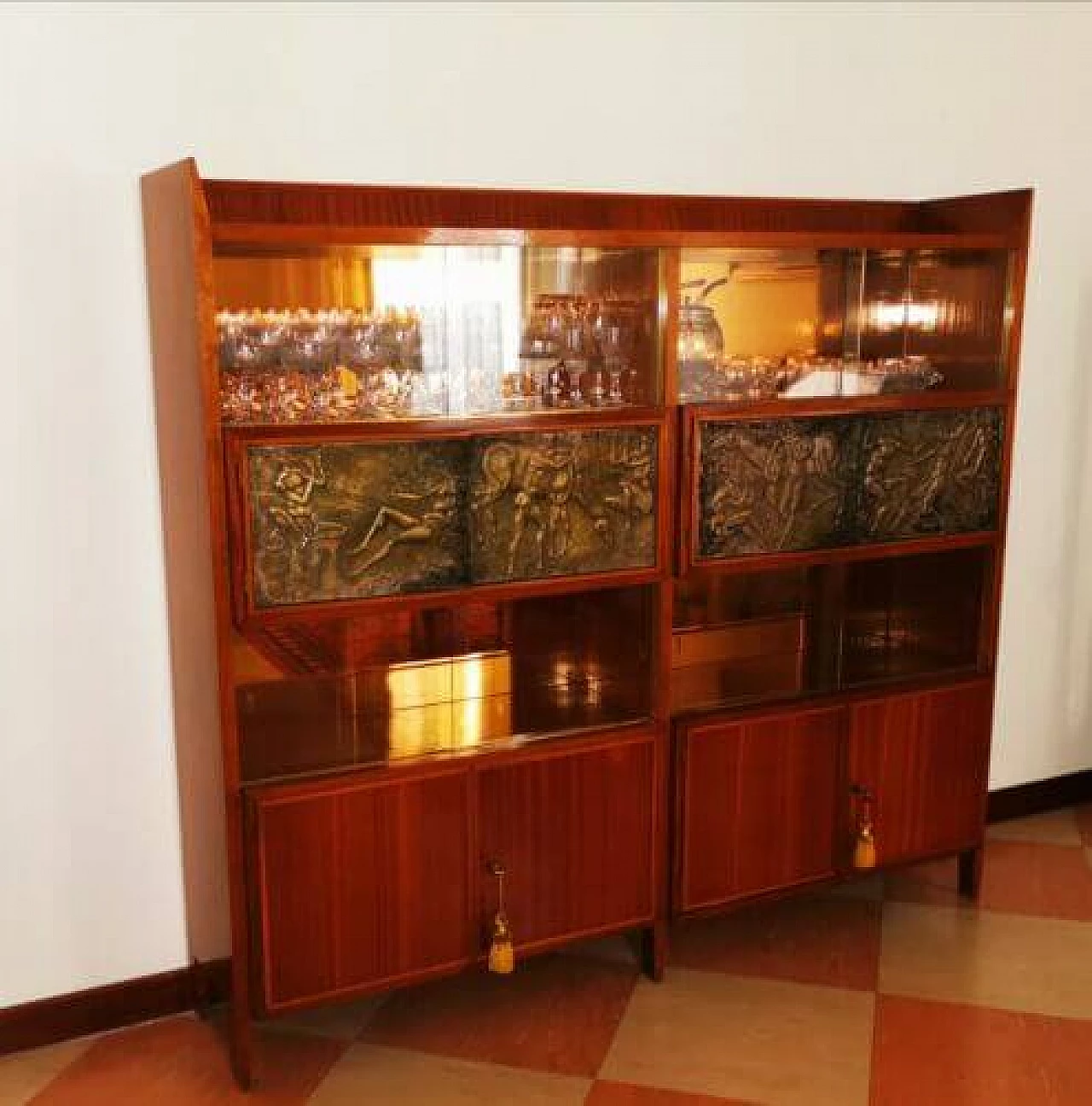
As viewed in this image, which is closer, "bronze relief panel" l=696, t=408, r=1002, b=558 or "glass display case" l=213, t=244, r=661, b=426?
"glass display case" l=213, t=244, r=661, b=426

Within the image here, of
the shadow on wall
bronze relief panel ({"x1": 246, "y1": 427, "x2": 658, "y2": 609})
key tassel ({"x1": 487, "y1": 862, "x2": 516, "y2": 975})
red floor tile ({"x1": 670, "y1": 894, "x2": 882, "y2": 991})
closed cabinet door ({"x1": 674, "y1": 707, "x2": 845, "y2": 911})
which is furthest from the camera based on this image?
the shadow on wall

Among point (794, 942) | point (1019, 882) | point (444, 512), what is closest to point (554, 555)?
point (444, 512)

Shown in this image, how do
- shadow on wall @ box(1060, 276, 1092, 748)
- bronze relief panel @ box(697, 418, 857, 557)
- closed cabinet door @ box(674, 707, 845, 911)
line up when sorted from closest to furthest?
bronze relief panel @ box(697, 418, 857, 557)
closed cabinet door @ box(674, 707, 845, 911)
shadow on wall @ box(1060, 276, 1092, 748)

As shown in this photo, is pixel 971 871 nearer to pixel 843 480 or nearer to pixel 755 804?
pixel 755 804

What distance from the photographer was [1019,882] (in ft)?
11.5

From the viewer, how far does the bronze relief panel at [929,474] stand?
302 cm

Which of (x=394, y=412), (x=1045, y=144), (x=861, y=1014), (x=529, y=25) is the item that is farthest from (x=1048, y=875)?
(x=529, y=25)

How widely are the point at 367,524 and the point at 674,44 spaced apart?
140 cm

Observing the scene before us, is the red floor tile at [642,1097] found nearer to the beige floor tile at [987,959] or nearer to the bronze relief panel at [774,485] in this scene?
the beige floor tile at [987,959]

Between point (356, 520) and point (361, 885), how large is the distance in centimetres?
70

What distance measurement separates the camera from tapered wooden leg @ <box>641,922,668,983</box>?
2969mm

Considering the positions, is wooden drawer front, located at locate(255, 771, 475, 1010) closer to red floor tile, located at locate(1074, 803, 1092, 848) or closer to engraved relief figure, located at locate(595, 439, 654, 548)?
engraved relief figure, located at locate(595, 439, 654, 548)

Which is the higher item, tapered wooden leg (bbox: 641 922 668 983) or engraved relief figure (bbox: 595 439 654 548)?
engraved relief figure (bbox: 595 439 654 548)

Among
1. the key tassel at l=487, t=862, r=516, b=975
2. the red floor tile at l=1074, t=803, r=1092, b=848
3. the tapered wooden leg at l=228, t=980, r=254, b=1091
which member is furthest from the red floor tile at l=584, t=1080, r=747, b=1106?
the red floor tile at l=1074, t=803, r=1092, b=848
